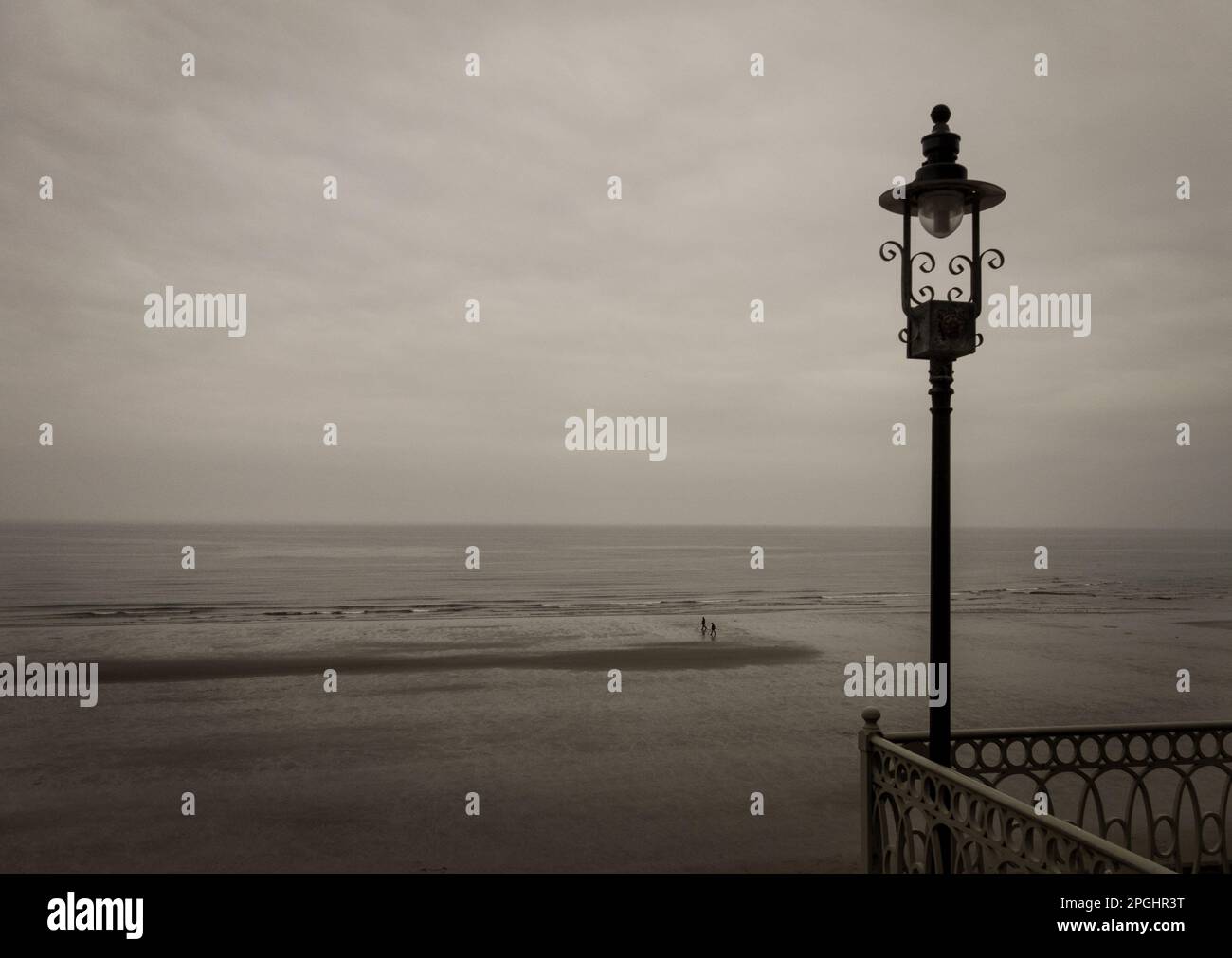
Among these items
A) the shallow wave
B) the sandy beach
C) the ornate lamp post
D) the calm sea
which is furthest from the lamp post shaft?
the calm sea

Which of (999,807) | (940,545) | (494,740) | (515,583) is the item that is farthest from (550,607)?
(999,807)

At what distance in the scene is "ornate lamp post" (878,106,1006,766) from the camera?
524 centimetres

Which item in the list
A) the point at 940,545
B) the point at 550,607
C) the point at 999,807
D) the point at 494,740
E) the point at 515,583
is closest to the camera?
the point at 999,807

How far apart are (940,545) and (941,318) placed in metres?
1.51

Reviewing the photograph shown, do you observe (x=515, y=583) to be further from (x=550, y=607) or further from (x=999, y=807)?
(x=999, y=807)

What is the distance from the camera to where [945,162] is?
5492 mm

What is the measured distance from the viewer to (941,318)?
5.32 m

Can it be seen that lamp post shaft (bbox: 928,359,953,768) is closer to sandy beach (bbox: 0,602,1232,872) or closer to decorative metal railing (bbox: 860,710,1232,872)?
decorative metal railing (bbox: 860,710,1232,872)

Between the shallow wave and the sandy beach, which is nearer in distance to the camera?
the sandy beach

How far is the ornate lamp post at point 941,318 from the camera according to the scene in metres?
5.24

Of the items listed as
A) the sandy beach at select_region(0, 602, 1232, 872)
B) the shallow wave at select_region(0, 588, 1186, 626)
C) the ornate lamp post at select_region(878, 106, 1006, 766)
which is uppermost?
the ornate lamp post at select_region(878, 106, 1006, 766)
